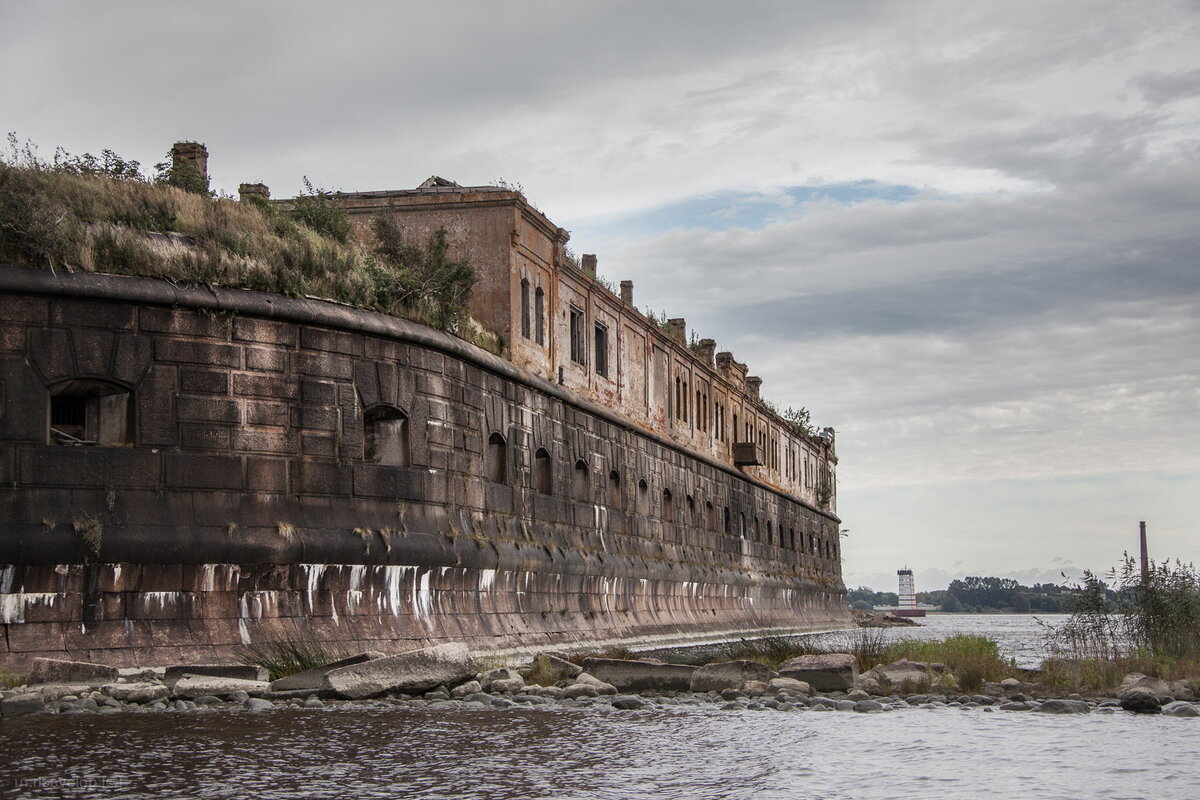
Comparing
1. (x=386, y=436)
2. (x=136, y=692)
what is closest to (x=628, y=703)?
(x=136, y=692)

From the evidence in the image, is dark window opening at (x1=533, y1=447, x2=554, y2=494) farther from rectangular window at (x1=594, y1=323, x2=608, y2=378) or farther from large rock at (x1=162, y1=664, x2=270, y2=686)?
large rock at (x1=162, y1=664, x2=270, y2=686)

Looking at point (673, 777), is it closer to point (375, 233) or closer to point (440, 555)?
point (440, 555)

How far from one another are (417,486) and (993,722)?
21.8 feet

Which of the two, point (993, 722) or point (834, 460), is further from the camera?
point (834, 460)

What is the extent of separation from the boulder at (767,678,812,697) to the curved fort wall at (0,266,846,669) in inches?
148

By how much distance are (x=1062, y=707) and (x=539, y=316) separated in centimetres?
1240

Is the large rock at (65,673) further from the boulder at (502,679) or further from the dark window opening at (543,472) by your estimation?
the dark window opening at (543,472)

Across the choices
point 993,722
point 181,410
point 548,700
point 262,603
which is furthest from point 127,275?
point 993,722

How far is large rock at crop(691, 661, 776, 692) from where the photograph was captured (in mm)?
12875

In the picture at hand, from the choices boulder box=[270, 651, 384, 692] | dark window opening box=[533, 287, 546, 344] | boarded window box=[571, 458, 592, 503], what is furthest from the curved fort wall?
dark window opening box=[533, 287, 546, 344]

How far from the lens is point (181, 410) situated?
12711mm

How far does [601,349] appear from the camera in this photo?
85.8 ft

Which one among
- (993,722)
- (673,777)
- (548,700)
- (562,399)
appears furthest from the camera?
(562,399)

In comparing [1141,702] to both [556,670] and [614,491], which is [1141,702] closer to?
[556,670]
